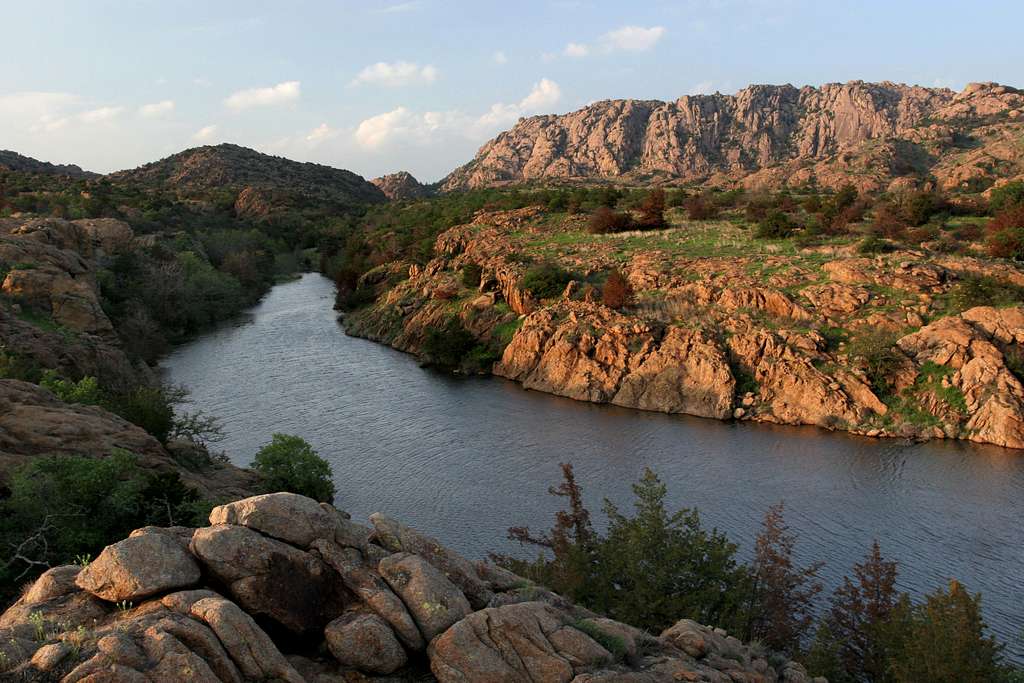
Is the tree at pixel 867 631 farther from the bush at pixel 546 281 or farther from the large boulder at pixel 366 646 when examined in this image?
the bush at pixel 546 281

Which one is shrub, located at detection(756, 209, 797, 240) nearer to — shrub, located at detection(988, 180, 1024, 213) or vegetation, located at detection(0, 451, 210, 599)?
shrub, located at detection(988, 180, 1024, 213)

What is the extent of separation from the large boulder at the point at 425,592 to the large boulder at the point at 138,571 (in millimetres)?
3182

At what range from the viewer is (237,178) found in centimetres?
17200

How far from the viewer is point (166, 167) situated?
17812 centimetres

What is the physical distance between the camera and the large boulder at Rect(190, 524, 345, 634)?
1115 cm

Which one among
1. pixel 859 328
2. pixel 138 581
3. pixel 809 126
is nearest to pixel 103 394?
pixel 138 581

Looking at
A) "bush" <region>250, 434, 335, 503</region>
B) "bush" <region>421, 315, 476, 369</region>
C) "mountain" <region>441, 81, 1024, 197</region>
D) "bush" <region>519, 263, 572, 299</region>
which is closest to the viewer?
"bush" <region>250, 434, 335, 503</region>

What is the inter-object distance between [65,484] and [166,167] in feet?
606

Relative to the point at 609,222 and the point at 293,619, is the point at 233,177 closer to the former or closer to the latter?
the point at 609,222

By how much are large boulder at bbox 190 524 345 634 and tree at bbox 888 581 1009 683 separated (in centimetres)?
1217

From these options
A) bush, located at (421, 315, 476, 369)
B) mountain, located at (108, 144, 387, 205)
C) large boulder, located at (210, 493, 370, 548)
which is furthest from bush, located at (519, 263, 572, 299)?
mountain, located at (108, 144, 387, 205)

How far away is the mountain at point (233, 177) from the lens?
159m

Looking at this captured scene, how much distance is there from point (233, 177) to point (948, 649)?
597ft

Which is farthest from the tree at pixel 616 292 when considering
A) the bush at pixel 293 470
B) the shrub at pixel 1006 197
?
the shrub at pixel 1006 197
